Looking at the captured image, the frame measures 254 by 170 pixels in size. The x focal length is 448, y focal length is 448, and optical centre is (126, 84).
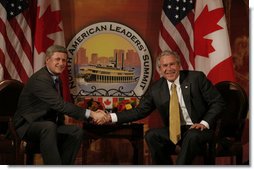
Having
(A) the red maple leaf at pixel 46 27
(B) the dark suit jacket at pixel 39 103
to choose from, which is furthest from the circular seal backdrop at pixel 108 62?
(B) the dark suit jacket at pixel 39 103

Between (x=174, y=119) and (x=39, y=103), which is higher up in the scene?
(x=39, y=103)

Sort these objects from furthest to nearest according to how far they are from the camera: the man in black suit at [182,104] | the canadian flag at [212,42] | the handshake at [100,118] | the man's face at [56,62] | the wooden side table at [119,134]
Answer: the canadian flag at [212,42], the wooden side table at [119,134], the handshake at [100,118], the man's face at [56,62], the man in black suit at [182,104]

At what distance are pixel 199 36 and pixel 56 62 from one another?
1605mm

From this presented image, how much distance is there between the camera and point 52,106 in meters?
3.98

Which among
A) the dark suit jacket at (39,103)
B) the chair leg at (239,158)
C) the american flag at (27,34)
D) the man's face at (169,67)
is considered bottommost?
the chair leg at (239,158)

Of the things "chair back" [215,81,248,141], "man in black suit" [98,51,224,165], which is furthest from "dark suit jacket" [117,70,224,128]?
"chair back" [215,81,248,141]

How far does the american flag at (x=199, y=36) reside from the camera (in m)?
4.65

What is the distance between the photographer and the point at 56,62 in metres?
4.08

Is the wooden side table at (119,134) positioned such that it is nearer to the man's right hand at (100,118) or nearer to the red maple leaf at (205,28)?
the man's right hand at (100,118)

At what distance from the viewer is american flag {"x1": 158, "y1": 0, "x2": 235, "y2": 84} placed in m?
4.65

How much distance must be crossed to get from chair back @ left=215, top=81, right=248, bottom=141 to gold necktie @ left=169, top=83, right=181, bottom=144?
0.39 m

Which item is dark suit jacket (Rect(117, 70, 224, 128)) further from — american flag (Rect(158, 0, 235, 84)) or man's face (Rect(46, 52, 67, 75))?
man's face (Rect(46, 52, 67, 75))

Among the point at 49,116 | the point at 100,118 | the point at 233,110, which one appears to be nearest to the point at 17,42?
the point at 49,116

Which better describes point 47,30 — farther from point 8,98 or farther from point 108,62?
point 8,98
